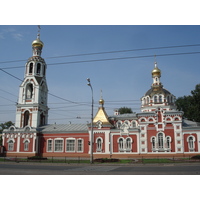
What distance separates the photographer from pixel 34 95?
42.6 m

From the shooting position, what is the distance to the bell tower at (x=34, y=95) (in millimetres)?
42062

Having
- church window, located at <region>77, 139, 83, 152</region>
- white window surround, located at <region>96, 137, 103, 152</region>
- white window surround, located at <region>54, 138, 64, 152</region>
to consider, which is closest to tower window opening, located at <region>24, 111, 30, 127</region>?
white window surround, located at <region>54, 138, 64, 152</region>

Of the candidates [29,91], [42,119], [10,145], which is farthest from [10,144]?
[29,91]

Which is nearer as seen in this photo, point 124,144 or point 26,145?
point 124,144

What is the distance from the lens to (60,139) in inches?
1575

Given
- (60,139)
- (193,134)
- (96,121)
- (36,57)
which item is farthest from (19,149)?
(193,134)

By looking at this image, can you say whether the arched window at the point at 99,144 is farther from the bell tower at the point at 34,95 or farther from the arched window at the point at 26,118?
the arched window at the point at 26,118

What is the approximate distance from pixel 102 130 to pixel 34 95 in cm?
1627

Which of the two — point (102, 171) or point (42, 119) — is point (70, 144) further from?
point (102, 171)

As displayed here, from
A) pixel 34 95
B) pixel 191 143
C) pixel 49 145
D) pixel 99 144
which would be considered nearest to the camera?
pixel 191 143

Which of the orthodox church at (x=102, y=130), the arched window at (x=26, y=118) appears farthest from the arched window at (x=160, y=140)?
the arched window at (x=26, y=118)

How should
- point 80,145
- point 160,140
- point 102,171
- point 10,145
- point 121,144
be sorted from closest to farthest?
point 102,171 < point 160,140 < point 121,144 < point 80,145 < point 10,145

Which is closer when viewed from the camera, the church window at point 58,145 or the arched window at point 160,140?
the arched window at point 160,140

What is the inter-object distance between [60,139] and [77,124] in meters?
4.93
